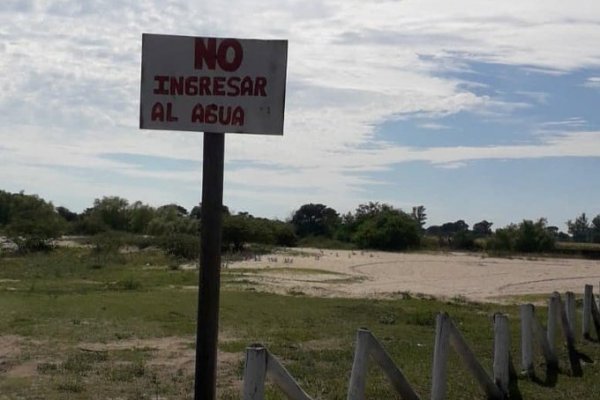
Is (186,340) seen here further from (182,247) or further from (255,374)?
(182,247)

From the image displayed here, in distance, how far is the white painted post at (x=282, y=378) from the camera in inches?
228

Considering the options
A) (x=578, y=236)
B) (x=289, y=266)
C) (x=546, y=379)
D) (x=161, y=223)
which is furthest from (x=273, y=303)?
(x=578, y=236)

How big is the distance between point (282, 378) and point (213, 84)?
2.11m

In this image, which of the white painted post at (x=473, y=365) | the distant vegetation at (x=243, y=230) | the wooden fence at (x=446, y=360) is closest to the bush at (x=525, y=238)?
the distant vegetation at (x=243, y=230)

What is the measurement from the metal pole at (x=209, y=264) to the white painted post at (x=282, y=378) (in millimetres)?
425

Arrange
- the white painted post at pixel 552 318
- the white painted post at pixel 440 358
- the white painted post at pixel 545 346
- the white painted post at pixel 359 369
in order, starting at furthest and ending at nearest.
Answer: the white painted post at pixel 552 318
the white painted post at pixel 545 346
the white painted post at pixel 440 358
the white painted post at pixel 359 369

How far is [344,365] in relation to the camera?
11.7 metres

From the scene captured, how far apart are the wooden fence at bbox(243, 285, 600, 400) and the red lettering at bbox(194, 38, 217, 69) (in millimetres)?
1951

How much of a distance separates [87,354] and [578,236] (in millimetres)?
109775

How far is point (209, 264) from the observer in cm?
589

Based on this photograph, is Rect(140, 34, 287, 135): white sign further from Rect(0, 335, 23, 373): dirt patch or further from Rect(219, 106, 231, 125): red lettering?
Rect(0, 335, 23, 373): dirt patch

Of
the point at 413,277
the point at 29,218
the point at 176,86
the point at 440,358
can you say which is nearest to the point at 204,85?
the point at 176,86

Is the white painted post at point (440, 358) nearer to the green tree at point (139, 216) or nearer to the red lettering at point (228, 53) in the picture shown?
the red lettering at point (228, 53)

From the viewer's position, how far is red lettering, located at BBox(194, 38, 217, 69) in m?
5.60
